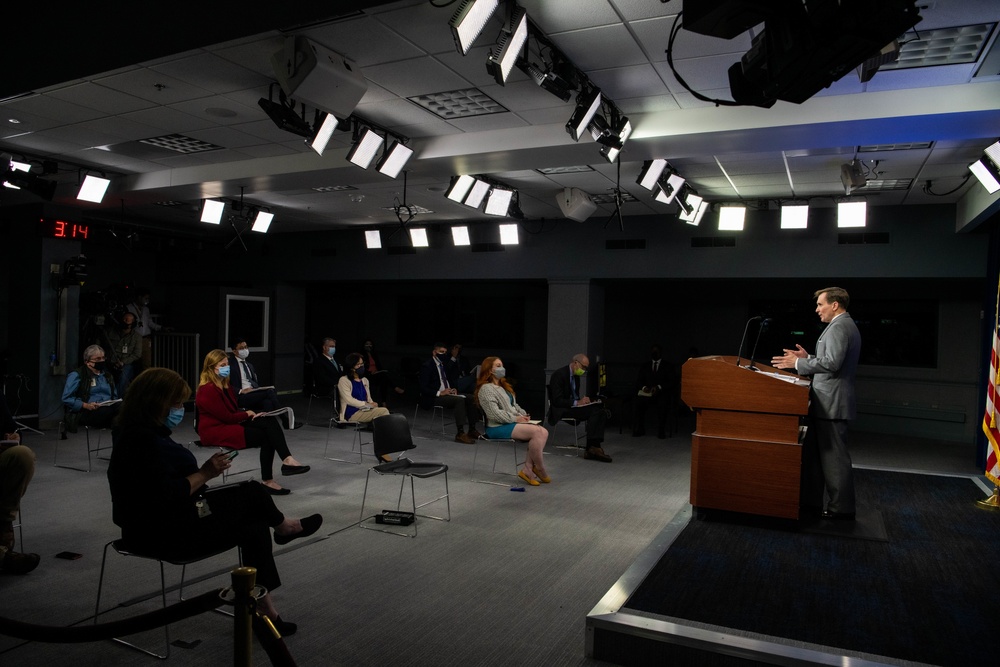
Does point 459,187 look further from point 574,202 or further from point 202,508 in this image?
point 202,508

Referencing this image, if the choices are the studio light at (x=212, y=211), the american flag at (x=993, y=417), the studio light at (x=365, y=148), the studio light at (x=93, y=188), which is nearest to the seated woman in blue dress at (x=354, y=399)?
the studio light at (x=365, y=148)

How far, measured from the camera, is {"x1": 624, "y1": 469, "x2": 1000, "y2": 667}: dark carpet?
3053 mm

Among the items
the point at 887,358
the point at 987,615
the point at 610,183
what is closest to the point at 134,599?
the point at 987,615

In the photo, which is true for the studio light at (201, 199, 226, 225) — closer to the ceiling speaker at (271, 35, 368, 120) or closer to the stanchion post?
the ceiling speaker at (271, 35, 368, 120)

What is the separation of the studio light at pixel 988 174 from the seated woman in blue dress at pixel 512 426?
447cm

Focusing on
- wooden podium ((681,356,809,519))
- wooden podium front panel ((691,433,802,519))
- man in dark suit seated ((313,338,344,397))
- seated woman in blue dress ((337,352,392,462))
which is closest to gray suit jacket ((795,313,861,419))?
wooden podium ((681,356,809,519))

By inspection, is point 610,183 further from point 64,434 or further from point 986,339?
point 64,434

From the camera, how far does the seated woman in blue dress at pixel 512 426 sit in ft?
20.4

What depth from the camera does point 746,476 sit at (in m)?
4.63

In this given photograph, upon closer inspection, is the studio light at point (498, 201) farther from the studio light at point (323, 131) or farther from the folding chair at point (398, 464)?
the folding chair at point (398, 464)

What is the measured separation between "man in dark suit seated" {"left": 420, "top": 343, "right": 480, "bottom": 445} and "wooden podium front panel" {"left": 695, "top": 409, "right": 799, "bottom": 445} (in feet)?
13.8

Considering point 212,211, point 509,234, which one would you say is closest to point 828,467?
point 509,234

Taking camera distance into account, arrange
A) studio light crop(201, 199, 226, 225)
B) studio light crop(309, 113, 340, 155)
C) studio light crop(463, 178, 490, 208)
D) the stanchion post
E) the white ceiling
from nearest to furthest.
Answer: the stanchion post → the white ceiling → studio light crop(309, 113, 340, 155) → studio light crop(463, 178, 490, 208) → studio light crop(201, 199, 226, 225)

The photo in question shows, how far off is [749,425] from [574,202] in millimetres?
4332
